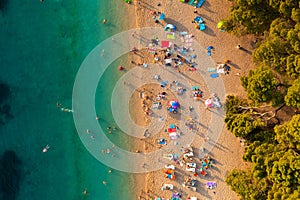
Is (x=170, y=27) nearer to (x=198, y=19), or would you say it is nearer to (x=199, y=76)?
(x=198, y=19)

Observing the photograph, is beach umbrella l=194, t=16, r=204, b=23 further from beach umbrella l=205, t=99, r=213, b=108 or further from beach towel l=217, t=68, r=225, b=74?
beach umbrella l=205, t=99, r=213, b=108

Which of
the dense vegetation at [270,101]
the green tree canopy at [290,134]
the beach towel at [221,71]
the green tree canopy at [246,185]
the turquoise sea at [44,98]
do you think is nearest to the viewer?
the green tree canopy at [290,134]

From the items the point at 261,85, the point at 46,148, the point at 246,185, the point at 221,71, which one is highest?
the point at 221,71

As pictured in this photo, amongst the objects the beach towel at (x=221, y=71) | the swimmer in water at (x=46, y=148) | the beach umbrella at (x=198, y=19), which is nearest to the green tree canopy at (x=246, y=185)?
the beach towel at (x=221, y=71)

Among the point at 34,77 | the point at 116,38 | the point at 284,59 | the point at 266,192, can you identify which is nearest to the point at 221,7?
the point at 284,59

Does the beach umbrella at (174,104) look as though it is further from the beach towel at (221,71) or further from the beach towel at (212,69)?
the beach towel at (221,71)

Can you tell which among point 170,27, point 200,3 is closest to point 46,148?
point 170,27
